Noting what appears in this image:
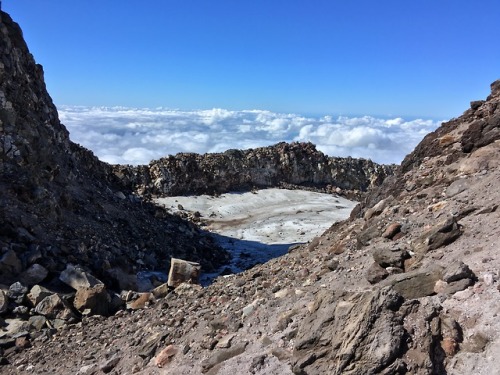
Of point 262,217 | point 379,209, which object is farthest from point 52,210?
point 262,217

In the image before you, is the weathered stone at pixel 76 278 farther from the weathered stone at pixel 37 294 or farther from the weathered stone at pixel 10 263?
the weathered stone at pixel 10 263

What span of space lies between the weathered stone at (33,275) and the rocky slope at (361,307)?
724 millimetres

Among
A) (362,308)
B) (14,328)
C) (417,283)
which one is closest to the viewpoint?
(362,308)

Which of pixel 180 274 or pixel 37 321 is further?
pixel 180 274

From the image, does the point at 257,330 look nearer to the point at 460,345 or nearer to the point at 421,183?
the point at 460,345

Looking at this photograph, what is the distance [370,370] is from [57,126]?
18764mm

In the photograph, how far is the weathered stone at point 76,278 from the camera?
10.7m

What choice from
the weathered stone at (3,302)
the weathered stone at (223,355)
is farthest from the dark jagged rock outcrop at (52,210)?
the weathered stone at (223,355)

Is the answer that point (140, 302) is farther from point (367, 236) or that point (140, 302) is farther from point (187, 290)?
point (367, 236)

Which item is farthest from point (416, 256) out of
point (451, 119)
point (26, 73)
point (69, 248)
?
point (26, 73)

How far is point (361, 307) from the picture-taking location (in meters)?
4.71

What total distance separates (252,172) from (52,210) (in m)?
25.2

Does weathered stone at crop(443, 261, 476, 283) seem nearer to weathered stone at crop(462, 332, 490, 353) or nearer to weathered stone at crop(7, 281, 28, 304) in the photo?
weathered stone at crop(462, 332, 490, 353)

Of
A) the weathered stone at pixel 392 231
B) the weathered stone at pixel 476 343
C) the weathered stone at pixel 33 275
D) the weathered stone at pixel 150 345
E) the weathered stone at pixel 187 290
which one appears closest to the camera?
the weathered stone at pixel 476 343
